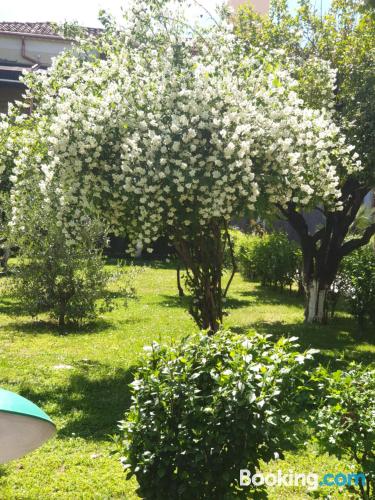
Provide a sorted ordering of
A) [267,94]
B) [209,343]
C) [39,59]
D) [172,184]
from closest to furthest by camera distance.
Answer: [209,343]
[172,184]
[267,94]
[39,59]

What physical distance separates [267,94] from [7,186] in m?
10.3

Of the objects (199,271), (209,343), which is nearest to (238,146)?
(199,271)

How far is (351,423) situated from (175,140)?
400 centimetres

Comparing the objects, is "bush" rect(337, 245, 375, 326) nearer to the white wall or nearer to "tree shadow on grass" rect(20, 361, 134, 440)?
"tree shadow on grass" rect(20, 361, 134, 440)

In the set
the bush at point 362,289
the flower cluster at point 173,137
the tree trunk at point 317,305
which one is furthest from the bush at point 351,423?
the tree trunk at point 317,305

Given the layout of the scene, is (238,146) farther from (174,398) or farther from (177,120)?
(174,398)

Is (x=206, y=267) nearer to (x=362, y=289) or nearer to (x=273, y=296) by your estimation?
(x=362, y=289)

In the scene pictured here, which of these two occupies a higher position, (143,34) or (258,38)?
(258,38)

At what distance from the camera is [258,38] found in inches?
449

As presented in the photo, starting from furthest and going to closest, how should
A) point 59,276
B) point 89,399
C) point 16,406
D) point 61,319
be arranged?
point 61,319 → point 59,276 → point 89,399 → point 16,406

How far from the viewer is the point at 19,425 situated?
288cm

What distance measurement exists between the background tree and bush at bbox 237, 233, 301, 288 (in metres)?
4.47

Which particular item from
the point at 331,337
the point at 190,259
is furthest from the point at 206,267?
the point at 331,337

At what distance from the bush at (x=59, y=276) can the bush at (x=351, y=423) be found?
24.9 ft
